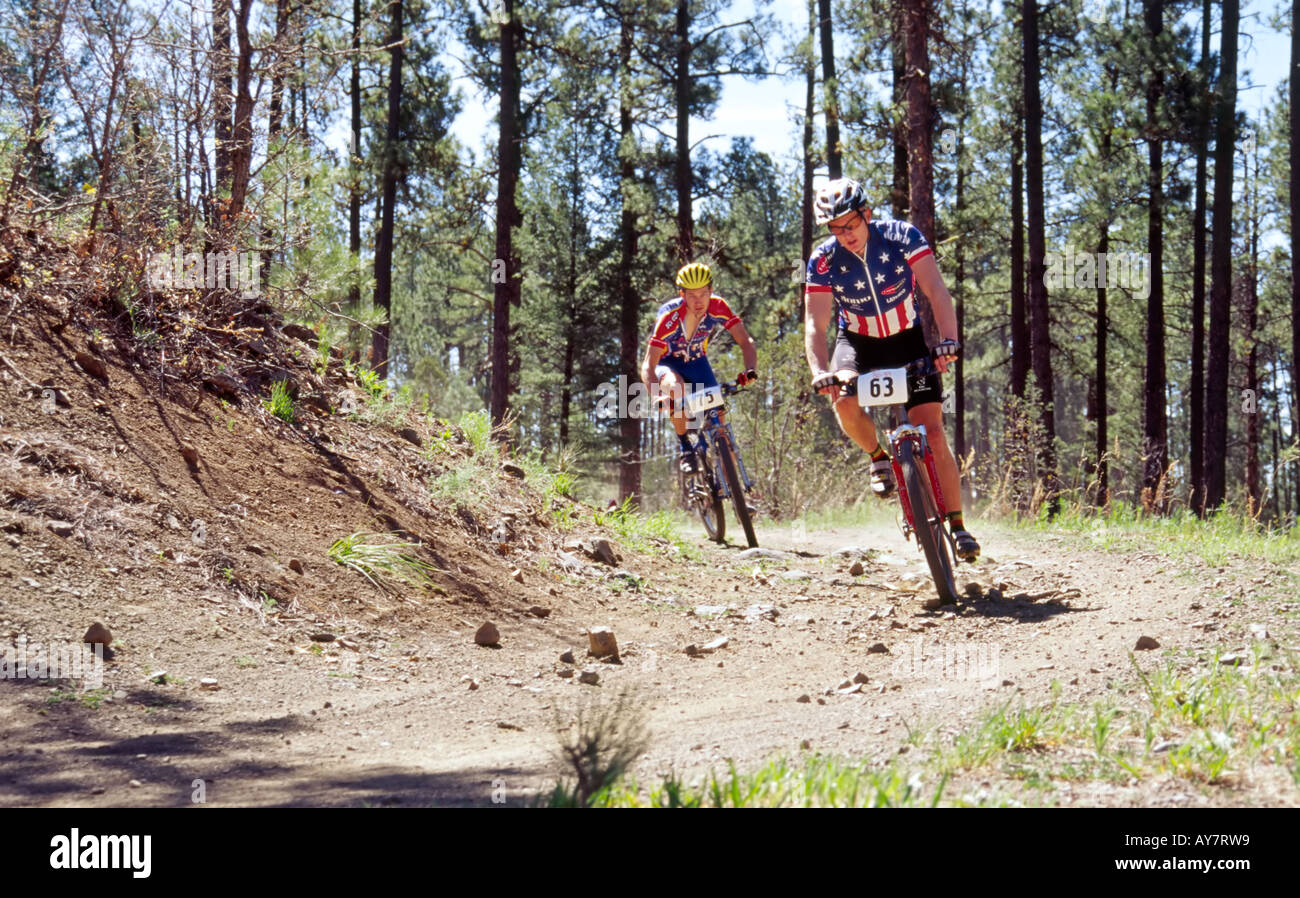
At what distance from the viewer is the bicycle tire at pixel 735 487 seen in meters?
8.52

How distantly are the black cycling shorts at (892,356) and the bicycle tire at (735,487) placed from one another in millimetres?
2832

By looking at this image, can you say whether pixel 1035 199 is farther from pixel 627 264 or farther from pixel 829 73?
pixel 627 264

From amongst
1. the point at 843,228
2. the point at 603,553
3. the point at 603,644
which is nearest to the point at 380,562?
the point at 603,644

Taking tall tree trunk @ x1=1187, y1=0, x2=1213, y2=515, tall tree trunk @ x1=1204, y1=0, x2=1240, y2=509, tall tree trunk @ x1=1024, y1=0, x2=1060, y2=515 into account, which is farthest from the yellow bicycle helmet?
tall tree trunk @ x1=1204, y1=0, x2=1240, y2=509

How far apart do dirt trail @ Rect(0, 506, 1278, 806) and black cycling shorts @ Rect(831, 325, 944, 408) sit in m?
1.20

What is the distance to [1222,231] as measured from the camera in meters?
18.4

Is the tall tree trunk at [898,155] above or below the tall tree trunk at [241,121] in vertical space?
above

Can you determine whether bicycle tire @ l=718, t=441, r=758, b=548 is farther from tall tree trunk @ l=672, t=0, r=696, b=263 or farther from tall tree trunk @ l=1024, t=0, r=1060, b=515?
tall tree trunk @ l=672, t=0, r=696, b=263

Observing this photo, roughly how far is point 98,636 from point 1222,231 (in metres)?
19.6
